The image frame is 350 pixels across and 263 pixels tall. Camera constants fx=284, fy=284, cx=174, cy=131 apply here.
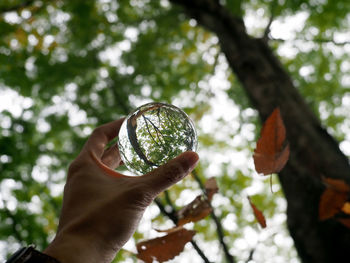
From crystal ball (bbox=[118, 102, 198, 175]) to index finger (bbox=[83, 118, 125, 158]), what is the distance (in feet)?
0.68

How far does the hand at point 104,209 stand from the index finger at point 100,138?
0.75ft

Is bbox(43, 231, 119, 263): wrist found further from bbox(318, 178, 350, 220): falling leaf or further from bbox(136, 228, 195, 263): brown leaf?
bbox(318, 178, 350, 220): falling leaf

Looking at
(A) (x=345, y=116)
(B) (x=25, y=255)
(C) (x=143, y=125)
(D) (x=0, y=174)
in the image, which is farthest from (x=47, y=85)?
(A) (x=345, y=116)

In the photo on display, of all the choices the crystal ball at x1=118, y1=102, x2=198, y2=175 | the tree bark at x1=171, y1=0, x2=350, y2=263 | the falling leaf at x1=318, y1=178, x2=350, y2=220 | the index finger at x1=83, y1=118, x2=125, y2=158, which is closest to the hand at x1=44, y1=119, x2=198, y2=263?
the crystal ball at x1=118, y1=102, x2=198, y2=175

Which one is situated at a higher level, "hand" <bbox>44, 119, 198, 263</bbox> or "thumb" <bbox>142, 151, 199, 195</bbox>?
"thumb" <bbox>142, 151, 199, 195</bbox>

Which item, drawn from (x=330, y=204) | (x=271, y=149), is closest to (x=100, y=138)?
(x=271, y=149)

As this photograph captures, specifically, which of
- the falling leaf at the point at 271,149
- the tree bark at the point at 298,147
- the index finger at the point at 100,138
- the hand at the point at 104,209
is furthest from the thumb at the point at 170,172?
the tree bark at the point at 298,147

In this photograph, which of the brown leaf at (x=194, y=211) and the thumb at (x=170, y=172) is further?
the brown leaf at (x=194, y=211)

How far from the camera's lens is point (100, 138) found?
1.63 metres

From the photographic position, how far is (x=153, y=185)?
3.85 ft

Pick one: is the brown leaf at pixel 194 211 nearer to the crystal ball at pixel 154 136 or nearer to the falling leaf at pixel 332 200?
the crystal ball at pixel 154 136

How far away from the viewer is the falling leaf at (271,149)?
112 cm

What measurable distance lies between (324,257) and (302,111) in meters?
1.45

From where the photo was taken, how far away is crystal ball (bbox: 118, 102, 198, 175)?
128cm
